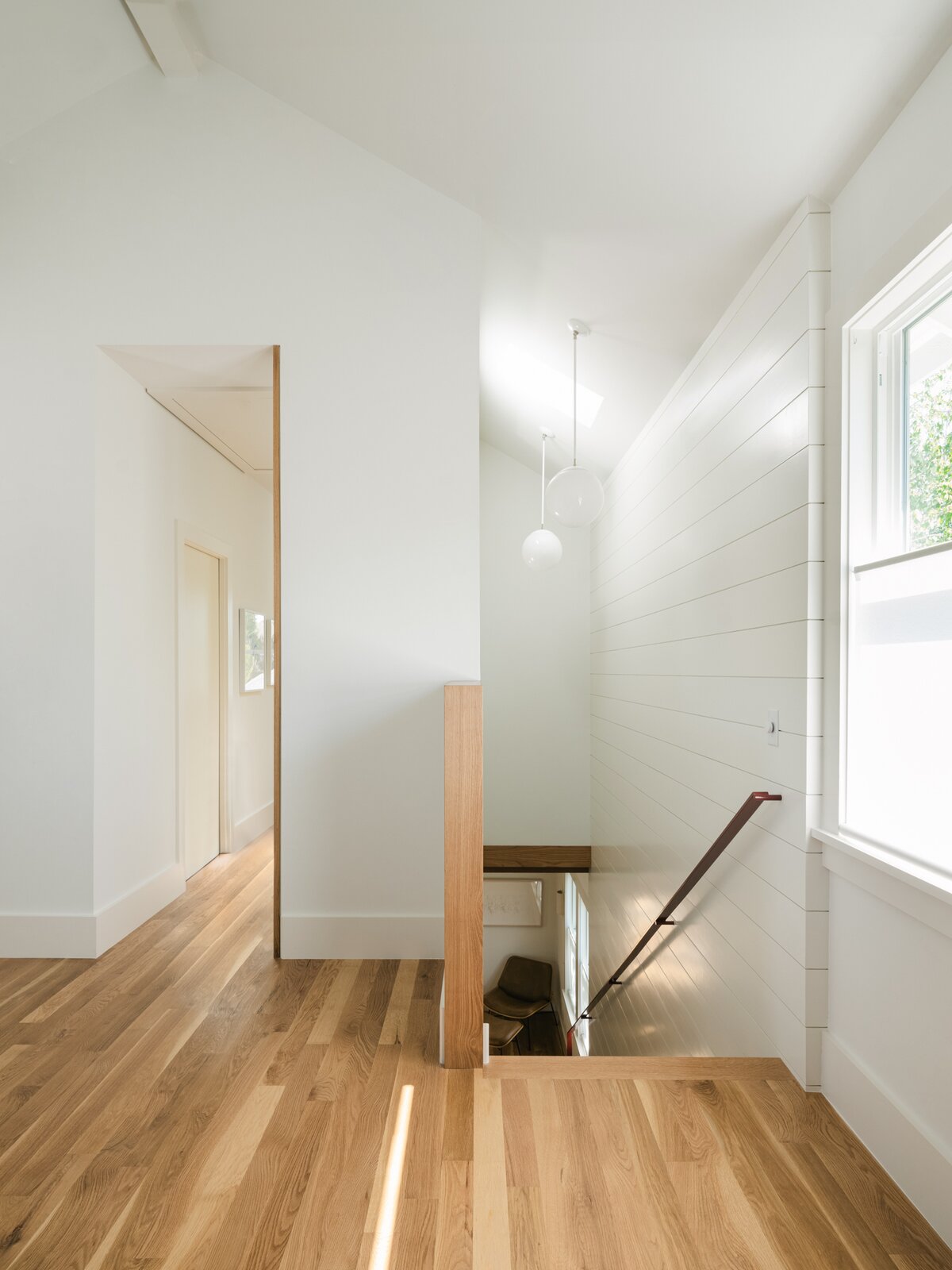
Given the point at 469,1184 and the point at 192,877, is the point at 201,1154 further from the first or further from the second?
the point at 192,877

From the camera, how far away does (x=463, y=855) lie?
2.39 meters

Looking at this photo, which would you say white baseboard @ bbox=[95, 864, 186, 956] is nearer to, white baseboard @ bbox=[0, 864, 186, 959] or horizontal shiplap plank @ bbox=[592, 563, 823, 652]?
white baseboard @ bbox=[0, 864, 186, 959]

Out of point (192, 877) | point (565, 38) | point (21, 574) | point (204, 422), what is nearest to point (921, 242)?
point (565, 38)

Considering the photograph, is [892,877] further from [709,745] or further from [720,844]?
[709,745]

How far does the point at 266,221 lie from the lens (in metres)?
3.34

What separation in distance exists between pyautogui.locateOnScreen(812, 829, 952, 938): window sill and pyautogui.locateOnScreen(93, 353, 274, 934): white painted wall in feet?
9.18

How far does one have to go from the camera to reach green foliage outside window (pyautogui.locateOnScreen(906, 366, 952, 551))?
188 centimetres

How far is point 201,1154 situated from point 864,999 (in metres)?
1.68

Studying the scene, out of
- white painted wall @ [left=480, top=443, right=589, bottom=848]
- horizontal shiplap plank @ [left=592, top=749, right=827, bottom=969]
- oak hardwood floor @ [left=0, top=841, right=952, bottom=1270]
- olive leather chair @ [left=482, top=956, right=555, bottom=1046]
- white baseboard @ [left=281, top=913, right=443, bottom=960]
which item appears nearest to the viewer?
oak hardwood floor @ [left=0, top=841, right=952, bottom=1270]

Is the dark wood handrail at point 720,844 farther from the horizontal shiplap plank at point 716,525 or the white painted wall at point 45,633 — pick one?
the white painted wall at point 45,633

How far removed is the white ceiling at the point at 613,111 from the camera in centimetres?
198

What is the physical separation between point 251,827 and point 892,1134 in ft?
15.9

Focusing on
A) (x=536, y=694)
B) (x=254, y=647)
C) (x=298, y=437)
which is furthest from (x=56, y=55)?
(x=536, y=694)

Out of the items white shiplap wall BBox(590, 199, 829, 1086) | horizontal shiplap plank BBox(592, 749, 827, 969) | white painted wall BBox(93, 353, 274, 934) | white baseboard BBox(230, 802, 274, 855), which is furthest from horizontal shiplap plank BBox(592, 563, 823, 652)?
white baseboard BBox(230, 802, 274, 855)
